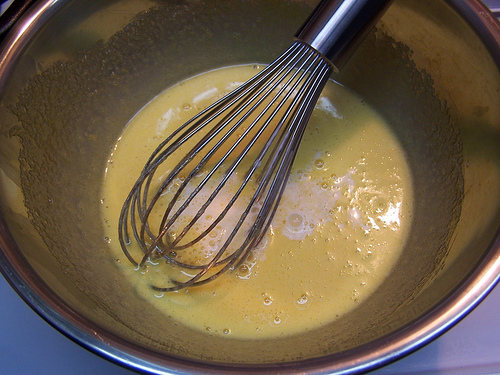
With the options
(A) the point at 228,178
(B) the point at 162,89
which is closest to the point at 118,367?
(A) the point at 228,178

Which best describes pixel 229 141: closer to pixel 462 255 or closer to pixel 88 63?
pixel 88 63

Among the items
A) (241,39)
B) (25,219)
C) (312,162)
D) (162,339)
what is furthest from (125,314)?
(241,39)

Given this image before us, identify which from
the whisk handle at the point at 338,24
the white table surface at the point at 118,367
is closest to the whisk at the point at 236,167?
the whisk handle at the point at 338,24

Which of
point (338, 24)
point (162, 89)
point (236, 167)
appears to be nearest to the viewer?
point (338, 24)

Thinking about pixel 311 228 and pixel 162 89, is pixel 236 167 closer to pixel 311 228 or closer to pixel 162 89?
pixel 311 228

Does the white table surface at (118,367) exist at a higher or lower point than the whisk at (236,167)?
lower

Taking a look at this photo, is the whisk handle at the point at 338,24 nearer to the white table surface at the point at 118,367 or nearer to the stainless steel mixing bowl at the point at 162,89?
the stainless steel mixing bowl at the point at 162,89
